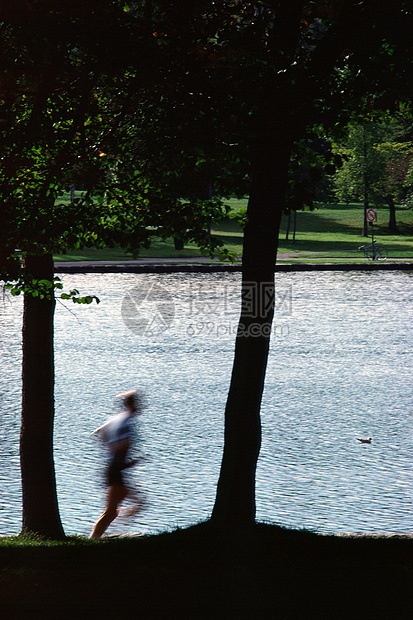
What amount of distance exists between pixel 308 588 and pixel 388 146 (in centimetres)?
5517

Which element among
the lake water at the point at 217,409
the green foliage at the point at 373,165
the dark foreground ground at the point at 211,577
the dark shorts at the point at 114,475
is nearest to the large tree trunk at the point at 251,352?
the dark foreground ground at the point at 211,577

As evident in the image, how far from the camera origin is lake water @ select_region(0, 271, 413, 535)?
7.56 metres

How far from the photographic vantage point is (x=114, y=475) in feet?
22.8

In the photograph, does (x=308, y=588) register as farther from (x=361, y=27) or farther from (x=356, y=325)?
(x=356, y=325)

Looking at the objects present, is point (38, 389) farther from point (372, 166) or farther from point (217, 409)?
point (372, 166)

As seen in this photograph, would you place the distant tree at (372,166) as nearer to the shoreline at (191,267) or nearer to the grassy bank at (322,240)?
the grassy bank at (322,240)

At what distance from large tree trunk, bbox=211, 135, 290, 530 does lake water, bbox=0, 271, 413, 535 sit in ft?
2.57

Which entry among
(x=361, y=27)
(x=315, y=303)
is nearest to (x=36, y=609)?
(x=361, y=27)

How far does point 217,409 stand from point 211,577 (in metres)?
5.73

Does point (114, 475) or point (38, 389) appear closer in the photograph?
point (114, 475)

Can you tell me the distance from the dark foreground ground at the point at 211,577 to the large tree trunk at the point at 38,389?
0.95 metres

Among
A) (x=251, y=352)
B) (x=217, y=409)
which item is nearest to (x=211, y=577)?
(x=251, y=352)

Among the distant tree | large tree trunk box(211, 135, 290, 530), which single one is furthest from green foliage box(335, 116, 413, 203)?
large tree trunk box(211, 135, 290, 530)

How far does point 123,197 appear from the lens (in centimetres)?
717
